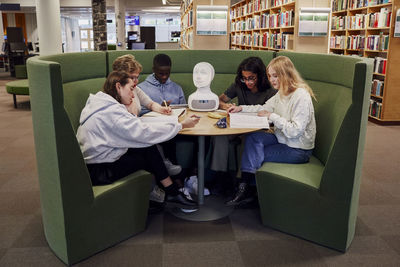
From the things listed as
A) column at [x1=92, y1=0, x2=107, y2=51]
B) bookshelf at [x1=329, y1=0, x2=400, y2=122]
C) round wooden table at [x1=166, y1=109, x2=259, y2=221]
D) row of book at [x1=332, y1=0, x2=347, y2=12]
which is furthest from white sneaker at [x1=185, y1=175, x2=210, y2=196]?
column at [x1=92, y1=0, x2=107, y2=51]

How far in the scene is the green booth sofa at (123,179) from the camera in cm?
195

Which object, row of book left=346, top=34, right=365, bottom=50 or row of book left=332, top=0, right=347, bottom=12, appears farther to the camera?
row of book left=332, top=0, right=347, bottom=12

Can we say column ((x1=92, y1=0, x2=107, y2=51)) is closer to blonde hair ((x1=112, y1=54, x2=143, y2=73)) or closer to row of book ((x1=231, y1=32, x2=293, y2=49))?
row of book ((x1=231, y1=32, x2=293, y2=49))

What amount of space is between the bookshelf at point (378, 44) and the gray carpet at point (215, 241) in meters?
2.81

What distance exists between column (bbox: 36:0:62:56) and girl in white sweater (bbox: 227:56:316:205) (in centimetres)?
617

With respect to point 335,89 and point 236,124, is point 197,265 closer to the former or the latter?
point 236,124

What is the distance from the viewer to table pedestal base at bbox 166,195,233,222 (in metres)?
2.74

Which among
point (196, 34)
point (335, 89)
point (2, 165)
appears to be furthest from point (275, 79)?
point (196, 34)

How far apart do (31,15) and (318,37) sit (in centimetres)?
2289

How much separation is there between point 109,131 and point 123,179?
0.31m

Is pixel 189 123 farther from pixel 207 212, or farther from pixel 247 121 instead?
pixel 207 212

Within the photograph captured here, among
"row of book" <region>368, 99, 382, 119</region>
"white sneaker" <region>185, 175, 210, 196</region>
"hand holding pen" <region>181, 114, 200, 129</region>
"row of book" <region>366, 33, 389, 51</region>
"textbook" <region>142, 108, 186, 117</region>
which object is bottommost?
"white sneaker" <region>185, 175, 210, 196</region>

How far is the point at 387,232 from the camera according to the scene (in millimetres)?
2570

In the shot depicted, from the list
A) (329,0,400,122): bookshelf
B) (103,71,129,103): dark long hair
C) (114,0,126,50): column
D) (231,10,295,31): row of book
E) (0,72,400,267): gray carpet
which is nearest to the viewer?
(0,72,400,267): gray carpet
